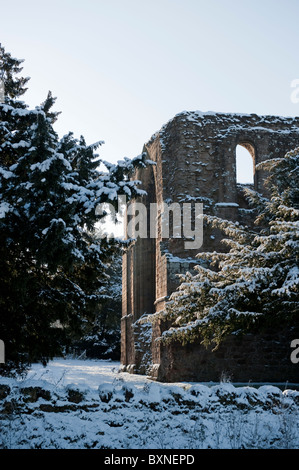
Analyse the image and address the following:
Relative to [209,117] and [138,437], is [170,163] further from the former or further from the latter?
[138,437]

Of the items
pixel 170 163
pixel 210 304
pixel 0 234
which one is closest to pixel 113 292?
pixel 170 163

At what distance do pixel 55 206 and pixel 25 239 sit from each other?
2.21 ft

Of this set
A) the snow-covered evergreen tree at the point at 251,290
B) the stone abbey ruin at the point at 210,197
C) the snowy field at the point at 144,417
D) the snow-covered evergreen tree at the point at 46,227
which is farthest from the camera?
the stone abbey ruin at the point at 210,197

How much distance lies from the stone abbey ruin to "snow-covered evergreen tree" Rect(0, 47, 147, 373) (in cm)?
451

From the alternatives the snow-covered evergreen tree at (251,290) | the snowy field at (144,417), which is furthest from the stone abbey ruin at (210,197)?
the snowy field at (144,417)

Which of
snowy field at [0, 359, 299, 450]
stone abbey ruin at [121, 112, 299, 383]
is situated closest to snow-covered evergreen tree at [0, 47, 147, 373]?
snowy field at [0, 359, 299, 450]

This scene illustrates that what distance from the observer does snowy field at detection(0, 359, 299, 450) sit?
5.02 metres

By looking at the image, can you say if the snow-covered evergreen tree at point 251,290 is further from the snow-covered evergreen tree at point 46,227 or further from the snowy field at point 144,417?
the snowy field at point 144,417

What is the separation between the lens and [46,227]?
6.47 metres

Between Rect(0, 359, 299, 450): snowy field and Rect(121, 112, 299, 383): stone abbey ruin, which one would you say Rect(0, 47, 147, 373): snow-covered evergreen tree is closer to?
Rect(0, 359, 299, 450): snowy field

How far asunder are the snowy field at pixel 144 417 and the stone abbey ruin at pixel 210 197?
6.64m

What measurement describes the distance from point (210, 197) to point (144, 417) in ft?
30.3

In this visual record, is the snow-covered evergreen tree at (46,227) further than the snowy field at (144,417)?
Yes

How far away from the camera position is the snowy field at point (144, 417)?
502 cm
